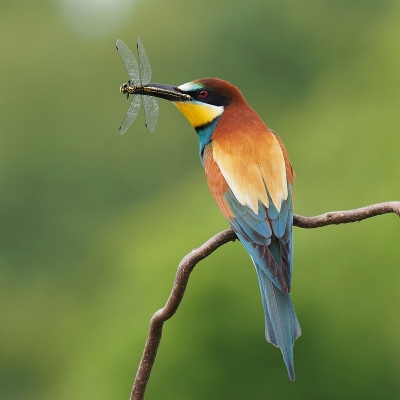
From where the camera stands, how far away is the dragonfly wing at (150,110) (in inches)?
52.1

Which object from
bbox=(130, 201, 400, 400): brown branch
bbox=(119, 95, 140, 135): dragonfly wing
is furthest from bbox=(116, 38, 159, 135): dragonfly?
bbox=(130, 201, 400, 400): brown branch

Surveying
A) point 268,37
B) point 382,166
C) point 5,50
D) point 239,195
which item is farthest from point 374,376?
point 5,50

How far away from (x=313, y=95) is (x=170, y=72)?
176cm

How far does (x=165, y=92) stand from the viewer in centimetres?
141

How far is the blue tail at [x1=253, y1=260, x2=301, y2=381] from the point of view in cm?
118

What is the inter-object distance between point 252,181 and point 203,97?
214 millimetres

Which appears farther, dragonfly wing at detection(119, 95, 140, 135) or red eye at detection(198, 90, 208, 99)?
red eye at detection(198, 90, 208, 99)

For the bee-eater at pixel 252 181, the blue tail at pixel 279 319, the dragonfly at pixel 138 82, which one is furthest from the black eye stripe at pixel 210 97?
the blue tail at pixel 279 319

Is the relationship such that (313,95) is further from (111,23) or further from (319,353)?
(319,353)

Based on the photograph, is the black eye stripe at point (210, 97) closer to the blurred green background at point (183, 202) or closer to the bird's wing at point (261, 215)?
the bird's wing at point (261, 215)

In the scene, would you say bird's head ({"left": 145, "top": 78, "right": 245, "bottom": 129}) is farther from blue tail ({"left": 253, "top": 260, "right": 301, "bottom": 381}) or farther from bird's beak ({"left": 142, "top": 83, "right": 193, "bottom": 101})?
blue tail ({"left": 253, "top": 260, "right": 301, "bottom": 381})

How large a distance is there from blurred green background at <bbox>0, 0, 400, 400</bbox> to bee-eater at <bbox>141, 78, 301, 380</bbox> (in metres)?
Result: 2.77

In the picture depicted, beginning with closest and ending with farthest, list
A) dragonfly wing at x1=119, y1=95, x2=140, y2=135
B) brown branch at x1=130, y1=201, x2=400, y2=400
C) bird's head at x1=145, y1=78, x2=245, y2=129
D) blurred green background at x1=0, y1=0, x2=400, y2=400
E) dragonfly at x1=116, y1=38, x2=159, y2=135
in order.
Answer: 1. brown branch at x1=130, y1=201, x2=400, y2=400
2. dragonfly wing at x1=119, y1=95, x2=140, y2=135
3. dragonfly at x1=116, y1=38, x2=159, y2=135
4. bird's head at x1=145, y1=78, x2=245, y2=129
5. blurred green background at x1=0, y1=0, x2=400, y2=400

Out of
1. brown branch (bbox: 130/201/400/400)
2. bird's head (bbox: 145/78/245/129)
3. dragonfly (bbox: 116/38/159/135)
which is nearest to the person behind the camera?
brown branch (bbox: 130/201/400/400)
